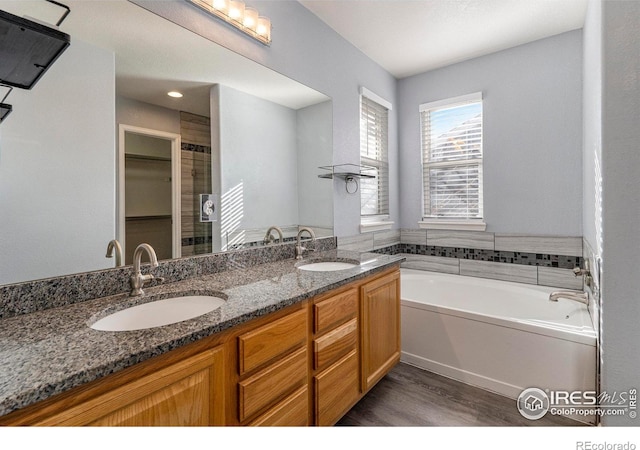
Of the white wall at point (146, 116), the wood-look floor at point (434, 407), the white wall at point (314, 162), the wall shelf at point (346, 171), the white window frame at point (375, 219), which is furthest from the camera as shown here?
the white window frame at point (375, 219)

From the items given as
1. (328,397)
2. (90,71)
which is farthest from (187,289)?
(90,71)

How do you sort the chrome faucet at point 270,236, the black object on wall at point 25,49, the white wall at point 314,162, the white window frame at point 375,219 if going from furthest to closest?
the white window frame at point 375,219, the white wall at point 314,162, the chrome faucet at point 270,236, the black object on wall at point 25,49

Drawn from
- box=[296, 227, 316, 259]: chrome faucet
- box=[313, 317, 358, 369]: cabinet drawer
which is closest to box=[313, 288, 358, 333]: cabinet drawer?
box=[313, 317, 358, 369]: cabinet drawer

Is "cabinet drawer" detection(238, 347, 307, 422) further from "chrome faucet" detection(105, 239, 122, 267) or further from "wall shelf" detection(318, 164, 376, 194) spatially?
"wall shelf" detection(318, 164, 376, 194)

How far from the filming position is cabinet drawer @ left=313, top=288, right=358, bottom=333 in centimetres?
134

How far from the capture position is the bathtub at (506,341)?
1.76 m

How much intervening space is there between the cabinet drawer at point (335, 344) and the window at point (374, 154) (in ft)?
4.81

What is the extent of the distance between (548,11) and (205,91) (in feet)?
8.21

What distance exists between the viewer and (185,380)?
86 cm

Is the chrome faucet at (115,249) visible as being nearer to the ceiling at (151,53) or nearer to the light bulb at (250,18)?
the ceiling at (151,53)

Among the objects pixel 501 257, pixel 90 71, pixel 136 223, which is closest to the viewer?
pixel 90 71

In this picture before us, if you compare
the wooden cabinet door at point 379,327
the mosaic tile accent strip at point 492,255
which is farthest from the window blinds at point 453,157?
the wooden cabinet door at point 379,327

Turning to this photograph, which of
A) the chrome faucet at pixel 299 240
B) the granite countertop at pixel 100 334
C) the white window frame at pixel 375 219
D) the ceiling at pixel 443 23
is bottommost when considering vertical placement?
the granite countertop at pixel 100 334
